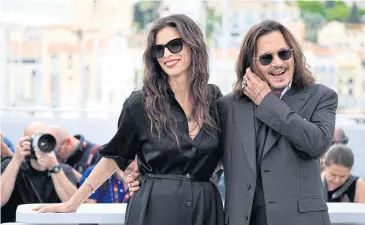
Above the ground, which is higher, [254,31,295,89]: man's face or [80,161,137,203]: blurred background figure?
[254,31,295,89]: man's face

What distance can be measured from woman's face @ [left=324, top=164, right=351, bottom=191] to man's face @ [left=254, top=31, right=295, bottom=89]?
2493mm

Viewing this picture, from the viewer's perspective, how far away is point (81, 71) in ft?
29.1

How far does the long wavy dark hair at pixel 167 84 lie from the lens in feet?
9.43

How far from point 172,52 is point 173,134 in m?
0.31

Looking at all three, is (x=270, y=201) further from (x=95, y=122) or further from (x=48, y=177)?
(x=95, y=122)

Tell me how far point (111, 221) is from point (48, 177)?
6.65 feet

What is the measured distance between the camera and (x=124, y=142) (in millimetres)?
2951

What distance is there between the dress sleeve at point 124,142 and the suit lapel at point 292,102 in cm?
49

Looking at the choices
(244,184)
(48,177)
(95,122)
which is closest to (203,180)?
(244,184)

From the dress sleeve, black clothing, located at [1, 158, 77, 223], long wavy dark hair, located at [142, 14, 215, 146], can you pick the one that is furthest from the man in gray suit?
black clothing, located at [1, 158, 77, 223]

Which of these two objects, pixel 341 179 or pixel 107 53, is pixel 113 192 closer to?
pixel 341 179

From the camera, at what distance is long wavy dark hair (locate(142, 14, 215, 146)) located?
287 cm

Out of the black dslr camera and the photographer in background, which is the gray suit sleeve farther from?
the photographer in background

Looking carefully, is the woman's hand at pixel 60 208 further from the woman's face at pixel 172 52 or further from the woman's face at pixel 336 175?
the woman's face at pixel 336 175
